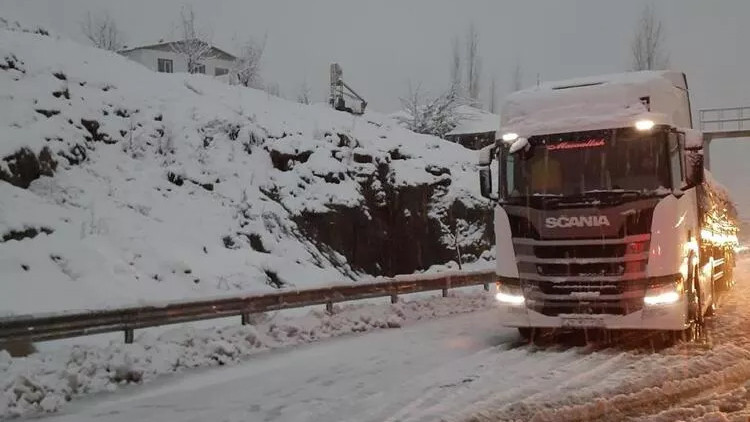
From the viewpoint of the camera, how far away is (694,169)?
33.5 ft

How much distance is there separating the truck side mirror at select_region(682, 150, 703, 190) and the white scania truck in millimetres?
14

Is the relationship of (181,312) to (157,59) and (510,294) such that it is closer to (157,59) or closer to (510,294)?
(510,294)

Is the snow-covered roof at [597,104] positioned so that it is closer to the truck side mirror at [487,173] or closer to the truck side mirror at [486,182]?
the truck side mirror at [487,173]

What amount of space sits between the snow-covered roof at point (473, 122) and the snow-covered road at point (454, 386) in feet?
142

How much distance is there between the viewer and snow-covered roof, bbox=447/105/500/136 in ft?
182

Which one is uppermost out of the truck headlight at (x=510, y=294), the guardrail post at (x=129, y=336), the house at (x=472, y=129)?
the house at (x=472, y=129)

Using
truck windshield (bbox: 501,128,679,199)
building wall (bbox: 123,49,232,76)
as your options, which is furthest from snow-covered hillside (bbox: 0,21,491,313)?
building wall (bbox: 123,49,232,76)

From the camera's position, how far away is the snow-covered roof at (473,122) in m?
55.3

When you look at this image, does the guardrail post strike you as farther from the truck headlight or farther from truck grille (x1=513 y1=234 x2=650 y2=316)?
truck grille (x1=513 y1=234 x2=650 y2=316)

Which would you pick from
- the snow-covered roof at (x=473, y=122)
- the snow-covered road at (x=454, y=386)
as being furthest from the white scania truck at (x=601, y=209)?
the snow-covered roof at (x=473, y=122)

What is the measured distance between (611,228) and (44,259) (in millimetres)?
10853

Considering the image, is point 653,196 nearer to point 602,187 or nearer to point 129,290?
point 602,187

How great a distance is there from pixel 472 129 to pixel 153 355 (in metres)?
48.3

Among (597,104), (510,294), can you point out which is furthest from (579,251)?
(597,104)
